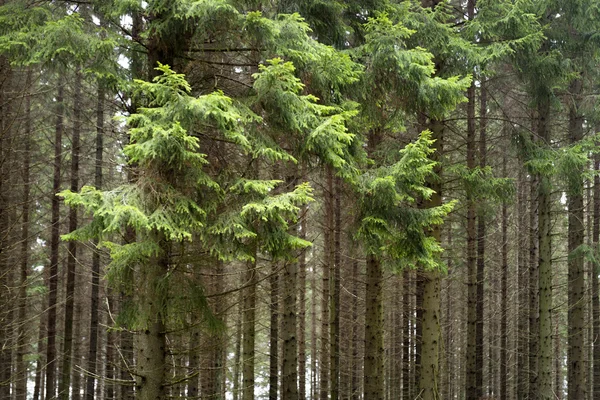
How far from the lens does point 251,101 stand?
21.7 ft

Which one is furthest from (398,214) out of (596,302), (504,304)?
(596,302)

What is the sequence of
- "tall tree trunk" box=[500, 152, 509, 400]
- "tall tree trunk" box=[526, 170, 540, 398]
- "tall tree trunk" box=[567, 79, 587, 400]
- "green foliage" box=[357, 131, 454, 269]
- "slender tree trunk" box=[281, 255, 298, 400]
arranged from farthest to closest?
"tall tree trunk" box=[500, 152, 509, 400] < "tall tree trunk" box=[526, 170, 540, 398] < "tall tree trunk" box=[567, 79, 587, 400] < "slender tree trunk" box=[281, 255, 298, 400] < "green foliage" box=[357, 131, 454, 269]

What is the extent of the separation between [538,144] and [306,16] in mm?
5699

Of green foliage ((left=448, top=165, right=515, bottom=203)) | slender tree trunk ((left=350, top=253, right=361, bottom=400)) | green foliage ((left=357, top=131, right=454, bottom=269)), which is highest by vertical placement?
green foliage ((left=448, top=165, right=515, bottom=203))

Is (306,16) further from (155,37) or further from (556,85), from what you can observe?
(556,85)

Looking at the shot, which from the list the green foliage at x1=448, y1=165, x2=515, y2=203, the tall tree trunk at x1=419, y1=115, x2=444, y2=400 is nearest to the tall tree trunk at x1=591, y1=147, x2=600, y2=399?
the green foliage at x1=448, y1=165, x2=515, y2=203

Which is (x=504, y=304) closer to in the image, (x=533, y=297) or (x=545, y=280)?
(x=533, y=297)

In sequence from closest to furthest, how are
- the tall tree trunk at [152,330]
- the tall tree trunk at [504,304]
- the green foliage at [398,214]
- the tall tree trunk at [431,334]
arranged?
the tall tree trunk at [152,330], the green foliage at [398,214], the tall tree trunk at [431,334], the tall tree trunk at [504,304]

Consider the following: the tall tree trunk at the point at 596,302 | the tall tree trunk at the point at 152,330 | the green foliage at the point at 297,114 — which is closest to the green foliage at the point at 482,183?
the green foliage at the point at 297,114

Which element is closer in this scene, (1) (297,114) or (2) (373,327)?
(1) (297,114)

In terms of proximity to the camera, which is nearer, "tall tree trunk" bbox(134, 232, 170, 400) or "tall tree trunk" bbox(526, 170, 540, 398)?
"tall tree trunk" bbox(134, 232, 170, 400)

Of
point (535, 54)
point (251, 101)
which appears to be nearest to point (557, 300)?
point (535, 54)

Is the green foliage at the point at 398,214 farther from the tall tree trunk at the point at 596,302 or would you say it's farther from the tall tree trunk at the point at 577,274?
Answer: the tall tree trunk at the point at 596,302

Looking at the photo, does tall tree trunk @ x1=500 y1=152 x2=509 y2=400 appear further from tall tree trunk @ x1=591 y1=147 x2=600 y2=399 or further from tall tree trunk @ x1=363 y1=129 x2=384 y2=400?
tall tree trunk @ x1=363 y1=129 x2=384 y2=400
